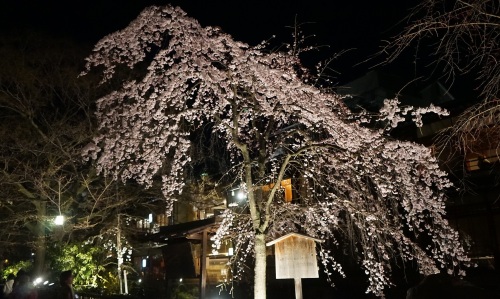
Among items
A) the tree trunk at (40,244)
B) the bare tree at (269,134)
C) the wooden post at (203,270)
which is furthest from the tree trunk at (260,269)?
the tree trunk at (40,244)

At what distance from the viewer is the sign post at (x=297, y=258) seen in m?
9.25

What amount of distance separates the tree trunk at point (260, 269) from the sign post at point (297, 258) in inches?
13.8

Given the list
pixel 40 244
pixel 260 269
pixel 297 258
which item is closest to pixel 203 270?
pixel 260 269

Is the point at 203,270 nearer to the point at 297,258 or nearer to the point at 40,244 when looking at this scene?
the point at 297,258

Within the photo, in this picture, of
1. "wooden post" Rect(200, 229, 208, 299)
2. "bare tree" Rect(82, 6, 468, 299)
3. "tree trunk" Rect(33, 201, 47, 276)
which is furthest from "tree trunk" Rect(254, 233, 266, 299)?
"tree trunk" Rect(33, 201, 47, 276)

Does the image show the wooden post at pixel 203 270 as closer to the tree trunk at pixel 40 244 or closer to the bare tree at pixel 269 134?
the bare tree at pixel 269 134

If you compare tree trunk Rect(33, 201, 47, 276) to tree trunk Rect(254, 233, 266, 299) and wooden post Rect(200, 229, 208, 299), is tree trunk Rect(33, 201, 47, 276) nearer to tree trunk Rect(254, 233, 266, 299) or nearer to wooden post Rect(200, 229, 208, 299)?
wooden post Rect(200, 229, 208, 299)

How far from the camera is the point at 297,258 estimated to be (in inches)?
368

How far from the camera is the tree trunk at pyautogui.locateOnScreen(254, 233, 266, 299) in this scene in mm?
9344

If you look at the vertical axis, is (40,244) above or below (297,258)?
above

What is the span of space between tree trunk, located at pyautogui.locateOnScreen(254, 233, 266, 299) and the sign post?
35 cm

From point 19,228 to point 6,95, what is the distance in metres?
7.32

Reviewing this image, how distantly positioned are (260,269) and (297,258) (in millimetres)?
937

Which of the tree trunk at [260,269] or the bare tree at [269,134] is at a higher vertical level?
the bare tree at [269,134]
